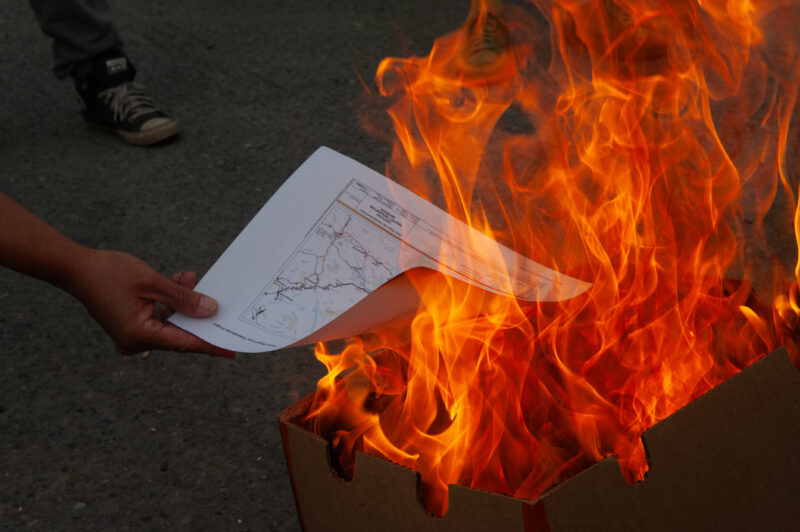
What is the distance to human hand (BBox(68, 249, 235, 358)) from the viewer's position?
127 cm

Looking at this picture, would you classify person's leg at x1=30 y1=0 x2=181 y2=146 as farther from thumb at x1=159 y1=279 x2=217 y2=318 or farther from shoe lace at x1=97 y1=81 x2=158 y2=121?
thumb at x1=159 y1=279 x2=217 y2=318

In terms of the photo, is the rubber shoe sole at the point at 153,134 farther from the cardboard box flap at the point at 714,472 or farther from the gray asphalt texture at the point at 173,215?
the cardboard box flap at the point at 714,472

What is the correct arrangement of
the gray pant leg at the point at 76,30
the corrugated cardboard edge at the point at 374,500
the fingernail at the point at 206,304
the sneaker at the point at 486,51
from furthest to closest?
the sneaker at the point at 486,51
the gray pant leg at the point at 76,30
the fingernail at the point at 206,304
the corrugated cardboard edge at the point at 374,500

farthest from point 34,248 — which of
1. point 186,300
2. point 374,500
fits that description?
point 374,500

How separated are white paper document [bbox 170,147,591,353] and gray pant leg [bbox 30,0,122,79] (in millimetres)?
1856

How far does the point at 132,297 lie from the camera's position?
128 cm

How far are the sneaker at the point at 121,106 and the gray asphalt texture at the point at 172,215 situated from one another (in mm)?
62

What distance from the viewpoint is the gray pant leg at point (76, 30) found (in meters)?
2.89

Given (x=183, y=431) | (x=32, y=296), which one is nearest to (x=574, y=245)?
(x=183, y=431)

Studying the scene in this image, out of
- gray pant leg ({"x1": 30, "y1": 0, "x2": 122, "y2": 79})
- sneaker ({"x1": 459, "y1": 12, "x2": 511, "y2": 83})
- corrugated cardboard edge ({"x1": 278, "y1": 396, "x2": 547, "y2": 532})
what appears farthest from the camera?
sneaker ({"x1": 459, "y1": 12, "x2": 511, "y2": 83})

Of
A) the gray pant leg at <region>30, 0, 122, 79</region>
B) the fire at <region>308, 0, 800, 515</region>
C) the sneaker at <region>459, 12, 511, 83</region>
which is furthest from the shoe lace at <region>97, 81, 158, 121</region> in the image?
the fire at <region>308, 0, 800, 515</region>

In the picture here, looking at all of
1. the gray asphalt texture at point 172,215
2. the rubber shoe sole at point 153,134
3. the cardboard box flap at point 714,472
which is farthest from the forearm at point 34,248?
the rubber shoe sole at point 153,134

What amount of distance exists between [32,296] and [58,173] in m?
0.71

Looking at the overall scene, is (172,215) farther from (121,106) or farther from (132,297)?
(132,297)
